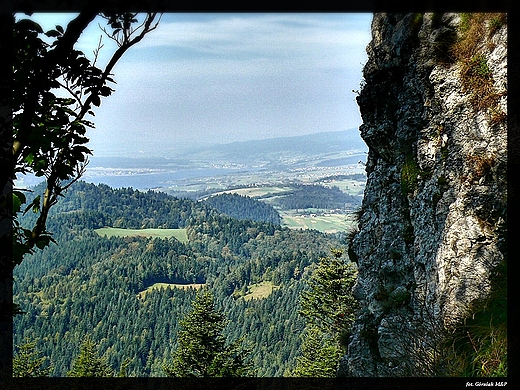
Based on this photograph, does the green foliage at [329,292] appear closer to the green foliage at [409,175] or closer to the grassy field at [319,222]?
the green foliage at [409,175]

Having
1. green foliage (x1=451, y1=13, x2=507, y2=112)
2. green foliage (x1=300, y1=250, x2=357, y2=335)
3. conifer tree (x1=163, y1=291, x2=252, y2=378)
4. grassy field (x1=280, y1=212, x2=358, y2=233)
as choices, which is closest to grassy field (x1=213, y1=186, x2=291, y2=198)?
grassy field (x1=280, y1=212, x2=358, y2=233)

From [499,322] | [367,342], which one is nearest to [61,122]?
[499,322]

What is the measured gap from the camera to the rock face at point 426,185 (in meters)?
4.05

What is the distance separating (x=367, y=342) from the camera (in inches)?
231

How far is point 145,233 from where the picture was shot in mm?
132125

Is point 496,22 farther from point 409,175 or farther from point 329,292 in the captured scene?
point 329,292

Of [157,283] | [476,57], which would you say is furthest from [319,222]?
[476,57]

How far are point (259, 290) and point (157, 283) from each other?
27.3m

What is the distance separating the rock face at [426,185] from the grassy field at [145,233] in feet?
415

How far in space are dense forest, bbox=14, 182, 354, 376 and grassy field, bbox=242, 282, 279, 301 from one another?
0.35 m

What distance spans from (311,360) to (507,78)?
16.9 meters

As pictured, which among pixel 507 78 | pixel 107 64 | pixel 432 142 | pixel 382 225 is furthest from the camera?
pixel 382 225

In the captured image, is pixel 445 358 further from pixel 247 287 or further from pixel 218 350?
pixel 247 287

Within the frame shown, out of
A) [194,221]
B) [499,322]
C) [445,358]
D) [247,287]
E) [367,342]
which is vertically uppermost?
[499,322]
